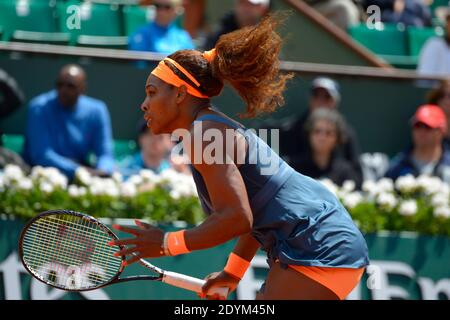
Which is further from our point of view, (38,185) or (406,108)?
(406,108)

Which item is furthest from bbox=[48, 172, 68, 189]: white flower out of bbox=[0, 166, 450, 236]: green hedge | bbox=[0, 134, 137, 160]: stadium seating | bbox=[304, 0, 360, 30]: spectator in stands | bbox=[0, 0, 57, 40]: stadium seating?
bbox=[304, 0, 360, 30]: spectator in stands

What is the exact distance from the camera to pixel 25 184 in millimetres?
6125

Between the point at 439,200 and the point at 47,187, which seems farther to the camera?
the point at 439,200

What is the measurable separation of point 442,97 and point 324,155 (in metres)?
1.30

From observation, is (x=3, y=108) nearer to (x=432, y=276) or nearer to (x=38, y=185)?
(x=38, y=185)

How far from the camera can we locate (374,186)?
22.2 feet

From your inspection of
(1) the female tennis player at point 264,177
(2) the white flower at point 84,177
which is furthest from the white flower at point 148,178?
(1) the female tennis player at point 264,177

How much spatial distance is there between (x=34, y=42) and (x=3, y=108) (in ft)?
3.25

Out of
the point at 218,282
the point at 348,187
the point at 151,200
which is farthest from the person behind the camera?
the point at 348,187

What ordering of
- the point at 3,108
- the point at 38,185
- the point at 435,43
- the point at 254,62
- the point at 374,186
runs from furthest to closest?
the point at 435,43 < the point at 3,108 < the point at 374,186 < the point at 38,185 < the point at 254,62

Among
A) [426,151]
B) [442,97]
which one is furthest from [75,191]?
[442,97]

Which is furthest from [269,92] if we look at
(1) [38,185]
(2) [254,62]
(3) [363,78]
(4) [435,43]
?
(4) [435,43]

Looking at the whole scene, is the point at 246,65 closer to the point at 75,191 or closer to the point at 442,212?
the point at 75,191

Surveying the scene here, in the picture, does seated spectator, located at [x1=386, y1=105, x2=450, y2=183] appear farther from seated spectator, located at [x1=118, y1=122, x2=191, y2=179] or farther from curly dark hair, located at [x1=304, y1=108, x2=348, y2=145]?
seated spectator, located at [x1=118, y1=122, x2=191, y2=179]
